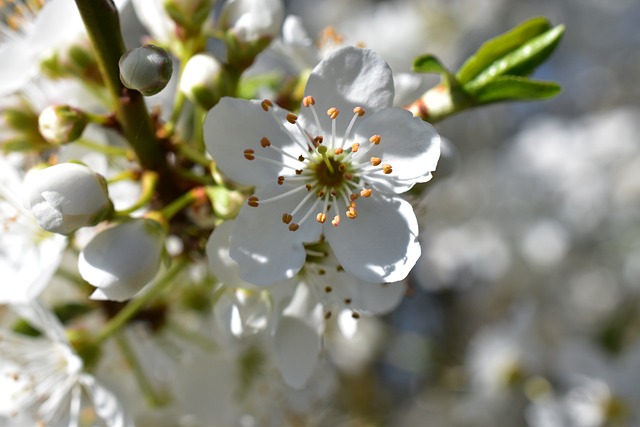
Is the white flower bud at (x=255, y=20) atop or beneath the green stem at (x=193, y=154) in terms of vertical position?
atop

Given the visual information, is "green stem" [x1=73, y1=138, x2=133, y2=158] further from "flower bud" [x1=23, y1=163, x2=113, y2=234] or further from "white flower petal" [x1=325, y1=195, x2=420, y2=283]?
"white flower petal" [x1=325, y1=195, x2=420, y2=283]

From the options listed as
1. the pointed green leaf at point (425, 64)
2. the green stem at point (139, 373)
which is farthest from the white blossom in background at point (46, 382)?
the pointed green leaf at point (425, 64)

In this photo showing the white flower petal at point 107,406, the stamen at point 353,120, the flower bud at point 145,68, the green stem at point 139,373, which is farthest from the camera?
the green stem at point 139,373

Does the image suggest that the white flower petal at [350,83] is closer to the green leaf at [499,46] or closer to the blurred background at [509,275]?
the green leaf at [499,46]

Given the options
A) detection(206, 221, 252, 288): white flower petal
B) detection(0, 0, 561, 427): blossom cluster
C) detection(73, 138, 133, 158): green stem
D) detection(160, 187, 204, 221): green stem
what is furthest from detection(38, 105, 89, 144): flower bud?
detection(206, 221, 252, 288): white flower petal

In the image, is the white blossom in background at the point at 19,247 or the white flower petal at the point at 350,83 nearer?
the white flower petal at the point at 350,83

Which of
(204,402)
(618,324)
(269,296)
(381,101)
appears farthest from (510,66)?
(618,324)
